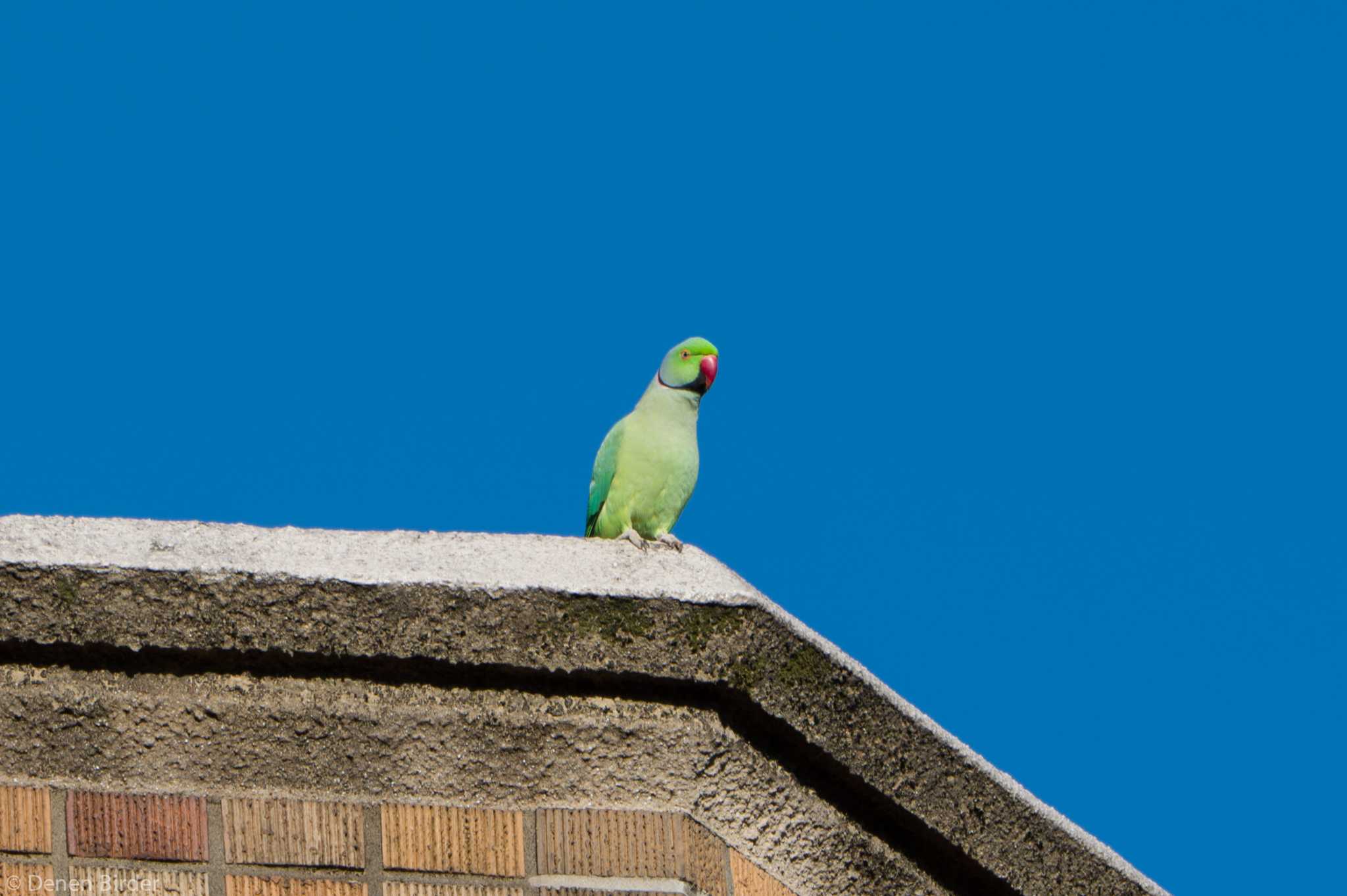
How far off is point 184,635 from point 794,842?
3.15 ft

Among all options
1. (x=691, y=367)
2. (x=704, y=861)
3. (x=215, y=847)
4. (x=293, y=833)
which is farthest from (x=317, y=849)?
(x=691, y=367)

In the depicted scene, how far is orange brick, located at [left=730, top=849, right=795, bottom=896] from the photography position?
7.80ft

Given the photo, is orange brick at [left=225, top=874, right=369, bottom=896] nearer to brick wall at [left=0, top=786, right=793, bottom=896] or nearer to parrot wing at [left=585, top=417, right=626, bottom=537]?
brick wall at [left=0, top=786, right=793, bottom=896]

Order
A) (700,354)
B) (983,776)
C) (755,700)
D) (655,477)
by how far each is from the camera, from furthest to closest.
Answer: (700,354) < (655,477) < (983,776) < (755,700)

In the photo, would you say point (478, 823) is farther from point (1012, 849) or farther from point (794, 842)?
point (1012, 849)

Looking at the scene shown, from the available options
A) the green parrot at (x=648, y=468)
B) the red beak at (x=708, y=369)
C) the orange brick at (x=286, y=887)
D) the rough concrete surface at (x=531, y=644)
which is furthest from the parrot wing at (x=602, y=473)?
the orange brick at (x=286, y=887)

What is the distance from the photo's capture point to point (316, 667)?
2346 mm

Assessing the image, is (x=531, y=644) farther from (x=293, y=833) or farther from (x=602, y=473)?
(x=602, y=473)

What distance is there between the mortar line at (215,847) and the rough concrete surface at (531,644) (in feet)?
0.21

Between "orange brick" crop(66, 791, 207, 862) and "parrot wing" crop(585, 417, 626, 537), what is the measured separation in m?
4.07

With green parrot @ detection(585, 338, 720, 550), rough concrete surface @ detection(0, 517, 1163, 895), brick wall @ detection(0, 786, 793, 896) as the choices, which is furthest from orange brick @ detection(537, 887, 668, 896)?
green parrot @ detection(585, 338, 720, 550)

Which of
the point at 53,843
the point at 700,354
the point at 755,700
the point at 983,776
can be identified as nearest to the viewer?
the point at 53,843

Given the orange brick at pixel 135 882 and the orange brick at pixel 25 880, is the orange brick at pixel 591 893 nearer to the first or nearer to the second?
the orange brick at pixel 135 882

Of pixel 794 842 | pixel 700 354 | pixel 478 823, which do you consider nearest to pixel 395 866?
pixel 478 823
